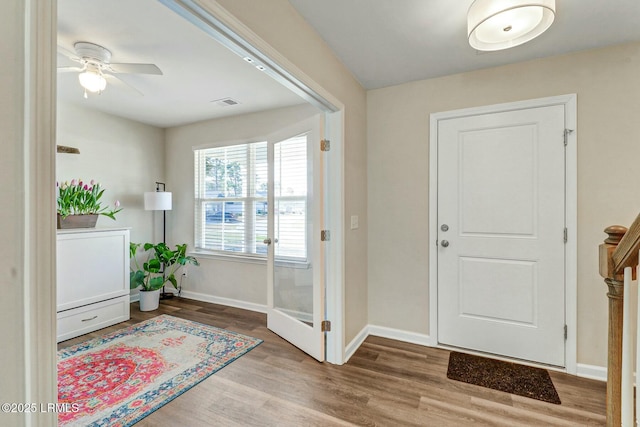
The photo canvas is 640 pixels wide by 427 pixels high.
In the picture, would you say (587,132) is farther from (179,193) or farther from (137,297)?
(137,297)

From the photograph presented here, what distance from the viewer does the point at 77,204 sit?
3055mm

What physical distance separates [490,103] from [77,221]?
4093 mm

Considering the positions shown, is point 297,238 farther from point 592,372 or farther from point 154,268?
point 592,372

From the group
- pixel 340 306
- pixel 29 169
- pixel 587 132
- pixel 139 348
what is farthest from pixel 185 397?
pixel 587 132

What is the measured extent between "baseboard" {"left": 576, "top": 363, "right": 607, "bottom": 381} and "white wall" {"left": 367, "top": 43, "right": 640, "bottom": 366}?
1.6 inches

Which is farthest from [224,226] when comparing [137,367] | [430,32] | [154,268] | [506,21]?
[506,21]

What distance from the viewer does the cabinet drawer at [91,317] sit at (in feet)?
9.08

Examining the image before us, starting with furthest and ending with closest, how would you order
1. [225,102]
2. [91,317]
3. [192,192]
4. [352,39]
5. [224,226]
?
[192,192], [224,226], [225,102], [91,317], [352,39]

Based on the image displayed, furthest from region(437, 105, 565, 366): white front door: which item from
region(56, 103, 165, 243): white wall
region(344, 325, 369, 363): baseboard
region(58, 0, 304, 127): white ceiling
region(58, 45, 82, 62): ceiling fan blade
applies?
region(56, 103, 165, 243): white wall

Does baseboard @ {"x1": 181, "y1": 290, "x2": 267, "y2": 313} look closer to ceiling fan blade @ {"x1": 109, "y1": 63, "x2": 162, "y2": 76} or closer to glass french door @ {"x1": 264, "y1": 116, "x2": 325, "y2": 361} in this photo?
glass french door @ {"x1": 264, "y1": 116, "x2": 325, "y2": 361}

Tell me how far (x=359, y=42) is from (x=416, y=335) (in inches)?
99.7

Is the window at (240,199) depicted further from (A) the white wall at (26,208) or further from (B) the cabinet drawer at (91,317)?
(A) the white wall at (26,208)

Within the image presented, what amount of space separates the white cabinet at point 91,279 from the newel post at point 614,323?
385 cm

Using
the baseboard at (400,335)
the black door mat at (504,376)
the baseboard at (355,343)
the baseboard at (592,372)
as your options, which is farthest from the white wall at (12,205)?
the baseboard at (592,372)
